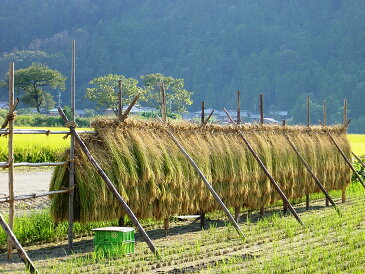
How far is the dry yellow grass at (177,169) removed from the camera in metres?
11.6

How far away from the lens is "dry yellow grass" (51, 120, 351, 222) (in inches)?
457

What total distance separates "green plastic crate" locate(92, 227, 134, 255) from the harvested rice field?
0.16 m

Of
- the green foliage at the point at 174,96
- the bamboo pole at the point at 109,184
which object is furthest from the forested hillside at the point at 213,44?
the bamboo pole at the point at 109,184

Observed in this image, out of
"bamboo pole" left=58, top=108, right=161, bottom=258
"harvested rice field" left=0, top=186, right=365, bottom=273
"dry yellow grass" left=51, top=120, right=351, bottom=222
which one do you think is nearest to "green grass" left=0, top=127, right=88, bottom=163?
"dry yellow grass" left=51, top=120, right=351, bottom=222

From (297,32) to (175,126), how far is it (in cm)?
14413

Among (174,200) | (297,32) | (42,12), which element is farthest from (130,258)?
(42,12)

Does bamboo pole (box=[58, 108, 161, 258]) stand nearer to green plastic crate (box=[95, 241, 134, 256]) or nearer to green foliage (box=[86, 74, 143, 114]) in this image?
green plastic crate (box=[95, 241, 134, 256])

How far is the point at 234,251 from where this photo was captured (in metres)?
11.0

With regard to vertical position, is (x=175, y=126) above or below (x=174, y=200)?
above

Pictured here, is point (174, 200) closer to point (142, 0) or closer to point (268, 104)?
point (268, 104)

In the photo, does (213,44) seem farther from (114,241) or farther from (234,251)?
(114,241)

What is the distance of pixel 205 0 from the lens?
17062cm

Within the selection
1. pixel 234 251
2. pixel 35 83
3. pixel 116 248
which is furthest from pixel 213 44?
pixel 116 248

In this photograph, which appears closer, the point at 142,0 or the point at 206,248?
the point at 206,248
